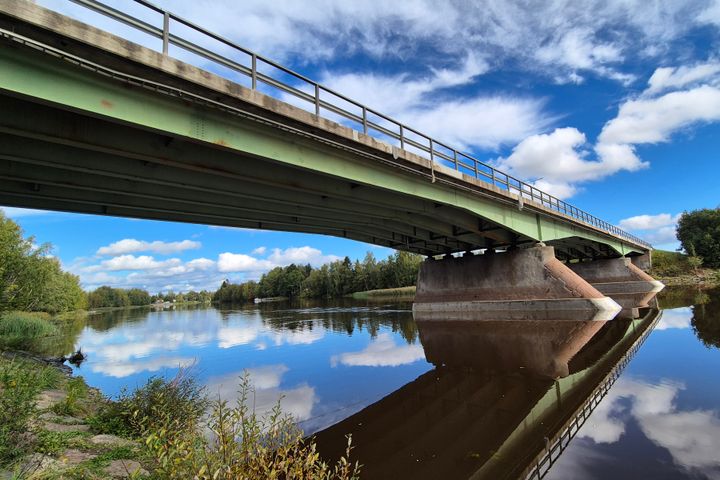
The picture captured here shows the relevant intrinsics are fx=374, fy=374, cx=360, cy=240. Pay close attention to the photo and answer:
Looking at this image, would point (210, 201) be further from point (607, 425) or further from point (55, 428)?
point (607, 425)

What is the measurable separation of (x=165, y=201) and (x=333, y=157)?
8144 millimetres

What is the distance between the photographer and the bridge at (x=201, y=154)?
27.2 ft

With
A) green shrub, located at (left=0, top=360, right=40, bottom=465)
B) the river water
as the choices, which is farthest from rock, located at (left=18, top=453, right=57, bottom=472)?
the river water

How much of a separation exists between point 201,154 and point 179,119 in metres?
2.10

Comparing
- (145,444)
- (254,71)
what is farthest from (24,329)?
(145,444)

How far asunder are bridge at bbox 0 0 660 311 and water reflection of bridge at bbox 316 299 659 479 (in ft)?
27.6

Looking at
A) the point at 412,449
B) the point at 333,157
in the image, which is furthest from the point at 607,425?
the point at 333,157

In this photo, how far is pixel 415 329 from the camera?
26.2 m

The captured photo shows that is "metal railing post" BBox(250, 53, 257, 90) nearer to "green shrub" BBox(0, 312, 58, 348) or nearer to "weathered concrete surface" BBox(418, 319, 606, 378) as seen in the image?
"weathered concrete surface" BBox(418, 319, 606, 378)

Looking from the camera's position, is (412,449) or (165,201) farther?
(165,201)

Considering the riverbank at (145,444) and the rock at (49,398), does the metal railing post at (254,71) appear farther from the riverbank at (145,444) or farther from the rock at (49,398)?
the rock at (49,398)

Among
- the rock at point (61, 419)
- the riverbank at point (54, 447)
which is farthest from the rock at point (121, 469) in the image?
the rock at point (61, 419)

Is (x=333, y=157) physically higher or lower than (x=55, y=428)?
higher

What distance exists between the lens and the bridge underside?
8.70 metres
